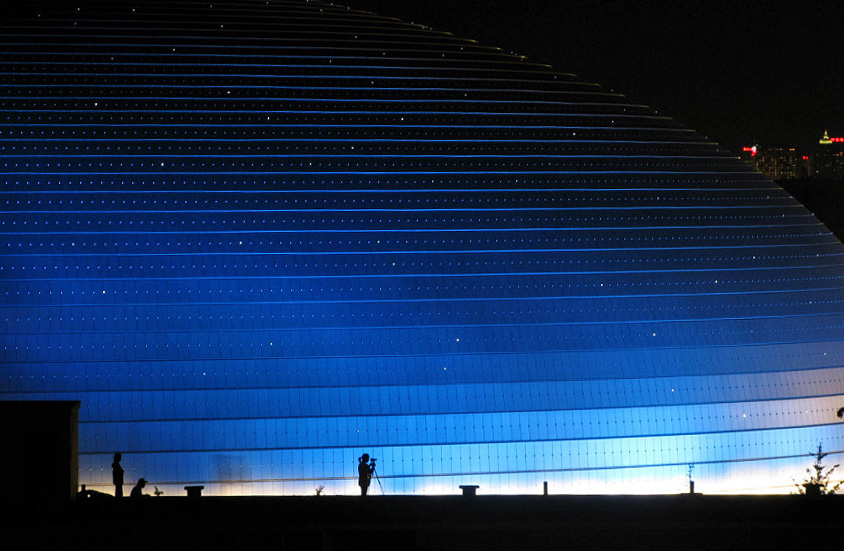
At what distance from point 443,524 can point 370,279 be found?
15.9 meters

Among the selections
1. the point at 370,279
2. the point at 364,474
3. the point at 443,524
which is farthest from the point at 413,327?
the point at 443,524

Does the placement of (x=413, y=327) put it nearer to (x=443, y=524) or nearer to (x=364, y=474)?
(x=364, y=474)

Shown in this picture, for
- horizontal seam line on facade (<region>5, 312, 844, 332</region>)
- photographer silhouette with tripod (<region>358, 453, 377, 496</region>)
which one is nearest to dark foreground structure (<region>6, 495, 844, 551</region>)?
photographer silhouette with tripod (<region>358, 453, 377, 496</region>)

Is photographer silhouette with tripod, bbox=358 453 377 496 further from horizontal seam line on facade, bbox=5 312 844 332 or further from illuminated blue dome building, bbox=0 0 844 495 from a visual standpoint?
horizontal seam line on facade, bbox=5 312 844 332

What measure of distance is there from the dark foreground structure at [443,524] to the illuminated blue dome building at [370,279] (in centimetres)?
1105

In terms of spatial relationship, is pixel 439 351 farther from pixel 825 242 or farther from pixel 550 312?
pixel 825 242

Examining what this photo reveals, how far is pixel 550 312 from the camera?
120 ft

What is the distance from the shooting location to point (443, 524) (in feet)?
68.0

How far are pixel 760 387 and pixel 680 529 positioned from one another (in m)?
19.1

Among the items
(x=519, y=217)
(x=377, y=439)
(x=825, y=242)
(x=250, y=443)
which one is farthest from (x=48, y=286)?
(x=825, y=242)

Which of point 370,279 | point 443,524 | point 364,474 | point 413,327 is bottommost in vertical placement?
point 443,524

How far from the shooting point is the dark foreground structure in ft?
64.2

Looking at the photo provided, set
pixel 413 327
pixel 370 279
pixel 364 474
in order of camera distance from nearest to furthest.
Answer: pixel 364 474, pixel 413 327, pixel 370 279

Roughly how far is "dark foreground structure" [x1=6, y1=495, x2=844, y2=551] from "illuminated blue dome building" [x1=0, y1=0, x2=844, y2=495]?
435 inches
